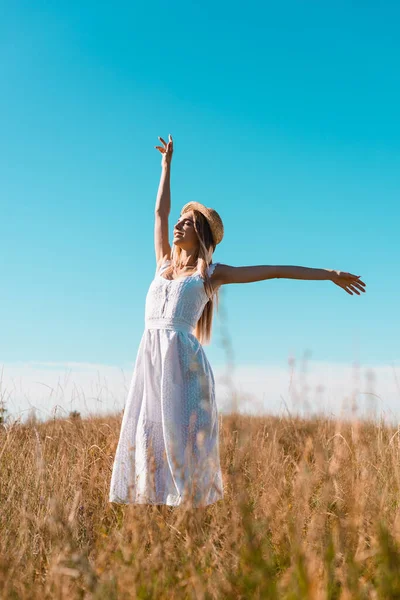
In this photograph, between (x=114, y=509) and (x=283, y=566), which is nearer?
(x=283, y=566)

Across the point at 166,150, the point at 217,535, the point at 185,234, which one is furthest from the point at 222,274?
the point at 217,535

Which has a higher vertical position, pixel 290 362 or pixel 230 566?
pixel 290 362

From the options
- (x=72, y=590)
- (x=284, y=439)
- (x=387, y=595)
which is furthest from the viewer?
(x=284, y=439)

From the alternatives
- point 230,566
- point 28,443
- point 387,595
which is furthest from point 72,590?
point 28,443

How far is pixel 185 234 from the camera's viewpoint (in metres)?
4.47

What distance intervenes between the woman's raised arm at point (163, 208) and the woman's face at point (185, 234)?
32 cm

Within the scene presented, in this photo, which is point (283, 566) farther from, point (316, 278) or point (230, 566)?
point (316, 278)

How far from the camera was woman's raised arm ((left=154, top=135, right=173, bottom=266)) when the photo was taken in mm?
4844

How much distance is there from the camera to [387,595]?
2.00m

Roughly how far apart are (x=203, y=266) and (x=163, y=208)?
3.01 feet

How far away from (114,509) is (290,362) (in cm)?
264

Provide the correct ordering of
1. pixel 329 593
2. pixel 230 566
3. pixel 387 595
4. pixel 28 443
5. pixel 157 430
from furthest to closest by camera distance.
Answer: pixel 28 443, pixel 157 430, pixel 230 566, pixel 329 593, pixel 387 595

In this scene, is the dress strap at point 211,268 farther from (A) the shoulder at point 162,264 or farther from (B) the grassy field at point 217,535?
(B) the grassy field at point 217,535

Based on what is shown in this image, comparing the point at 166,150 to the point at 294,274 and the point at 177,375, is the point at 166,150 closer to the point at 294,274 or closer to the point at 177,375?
the point at 294,274
